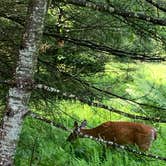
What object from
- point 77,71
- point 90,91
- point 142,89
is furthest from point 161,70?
point 90,91

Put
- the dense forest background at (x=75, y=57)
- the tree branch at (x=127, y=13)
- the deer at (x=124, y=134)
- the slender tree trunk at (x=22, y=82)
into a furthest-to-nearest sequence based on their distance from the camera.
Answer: the deer at (x=124, y=134) < the dense forest background at (x=75, y=57) < the slender tree trunk at (x=22, y=82) < the tree branch at (x=127, y=13)

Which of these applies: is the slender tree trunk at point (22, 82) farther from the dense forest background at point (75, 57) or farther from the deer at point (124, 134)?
the deer at point (124, 134)

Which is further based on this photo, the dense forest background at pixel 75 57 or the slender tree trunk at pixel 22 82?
the dense forest background at pixel 75 57

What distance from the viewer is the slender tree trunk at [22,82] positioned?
3.45 m

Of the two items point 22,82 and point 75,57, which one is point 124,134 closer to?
point 75,57

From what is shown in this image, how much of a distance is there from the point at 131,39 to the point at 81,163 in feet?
6.14

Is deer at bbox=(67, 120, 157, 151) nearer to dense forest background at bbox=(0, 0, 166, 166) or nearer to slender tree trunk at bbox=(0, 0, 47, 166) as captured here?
dense forest background at bbox=(0, 0, 166, 166)

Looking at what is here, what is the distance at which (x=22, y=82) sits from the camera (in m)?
3.53

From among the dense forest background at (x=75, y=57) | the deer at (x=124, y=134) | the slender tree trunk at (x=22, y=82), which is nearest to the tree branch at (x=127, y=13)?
the slender tree trunk at (x=22, y=82)

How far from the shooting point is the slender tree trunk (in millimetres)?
3449

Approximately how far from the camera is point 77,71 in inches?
280

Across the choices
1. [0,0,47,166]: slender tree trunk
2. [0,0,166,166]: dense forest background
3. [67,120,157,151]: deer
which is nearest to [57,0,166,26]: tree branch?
[0,0,47,166]: slender tree trunk

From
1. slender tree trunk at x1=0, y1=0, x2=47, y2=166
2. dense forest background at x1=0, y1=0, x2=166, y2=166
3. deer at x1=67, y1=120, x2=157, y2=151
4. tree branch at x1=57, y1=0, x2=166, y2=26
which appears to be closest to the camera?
tree branch at x1=57, y1=0, x2=166, y2=26

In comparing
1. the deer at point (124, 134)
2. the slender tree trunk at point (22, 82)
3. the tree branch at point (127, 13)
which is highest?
the tree branch at point (127, 13)
